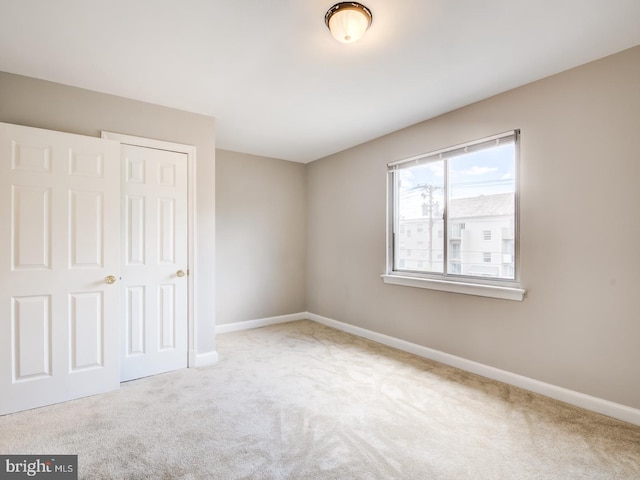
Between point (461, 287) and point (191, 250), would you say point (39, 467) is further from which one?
point (461, 287)

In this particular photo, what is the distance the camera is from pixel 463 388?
276 cm

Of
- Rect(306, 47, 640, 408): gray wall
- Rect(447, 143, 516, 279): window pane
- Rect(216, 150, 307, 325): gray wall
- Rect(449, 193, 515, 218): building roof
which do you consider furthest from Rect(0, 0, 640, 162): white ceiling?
Rect(216, 150, 307, 325): gray wall

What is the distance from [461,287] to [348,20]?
8.16 ft

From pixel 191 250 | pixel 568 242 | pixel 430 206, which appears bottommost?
pixel 191 250

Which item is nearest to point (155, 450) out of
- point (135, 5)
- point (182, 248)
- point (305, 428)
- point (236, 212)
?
point (305, 428)

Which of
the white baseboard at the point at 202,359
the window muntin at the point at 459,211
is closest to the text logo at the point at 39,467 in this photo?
the white baseboard at the point at 202,359

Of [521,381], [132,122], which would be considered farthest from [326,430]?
[132,122]

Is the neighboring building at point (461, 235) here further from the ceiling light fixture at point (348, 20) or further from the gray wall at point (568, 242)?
the ceiling light fixture at point (348, 20)

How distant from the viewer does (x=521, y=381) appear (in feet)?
9.05

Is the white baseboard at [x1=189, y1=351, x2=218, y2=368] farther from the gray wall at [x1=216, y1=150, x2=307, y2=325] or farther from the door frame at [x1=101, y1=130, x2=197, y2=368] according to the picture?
the gray wall at [x1=216, y1=150, x2=307, y2=325]

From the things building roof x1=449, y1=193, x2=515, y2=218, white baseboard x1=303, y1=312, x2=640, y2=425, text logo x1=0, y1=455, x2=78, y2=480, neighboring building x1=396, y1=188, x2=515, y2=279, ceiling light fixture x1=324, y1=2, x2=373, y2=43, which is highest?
ceiling light fixture x1=324, y1=2, x2=373, y2=43

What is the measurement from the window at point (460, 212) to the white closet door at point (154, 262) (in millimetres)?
2403

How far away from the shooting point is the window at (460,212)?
2.93 meters

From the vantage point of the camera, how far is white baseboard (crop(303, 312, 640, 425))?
2.27 meters
